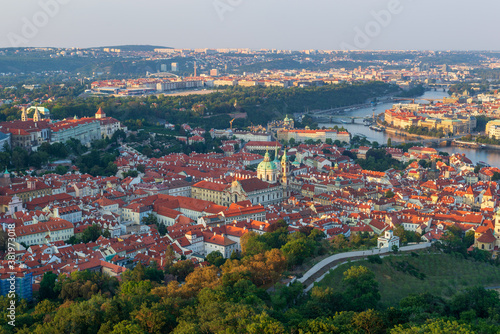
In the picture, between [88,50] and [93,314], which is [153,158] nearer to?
[93,314]

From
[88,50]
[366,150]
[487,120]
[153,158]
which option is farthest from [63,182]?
[88,50]

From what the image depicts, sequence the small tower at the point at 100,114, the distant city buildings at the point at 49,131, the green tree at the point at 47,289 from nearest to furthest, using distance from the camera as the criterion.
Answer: the green tree at the point at 47,289
the distant city buildings at the point at 49,131
the small tower at the point at 100,114

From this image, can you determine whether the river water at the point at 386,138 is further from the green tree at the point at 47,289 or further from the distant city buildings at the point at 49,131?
the green tree at the point at 47,289

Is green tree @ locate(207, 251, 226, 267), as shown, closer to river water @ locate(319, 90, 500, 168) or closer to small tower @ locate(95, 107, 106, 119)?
small tower @ locate(95, 107, 106, 119)

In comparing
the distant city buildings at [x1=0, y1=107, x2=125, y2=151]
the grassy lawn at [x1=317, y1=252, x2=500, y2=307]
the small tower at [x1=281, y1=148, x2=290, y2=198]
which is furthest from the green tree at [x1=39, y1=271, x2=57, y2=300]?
the distant city buildings at [x1=0, y1=107, x2=125, y2=151]

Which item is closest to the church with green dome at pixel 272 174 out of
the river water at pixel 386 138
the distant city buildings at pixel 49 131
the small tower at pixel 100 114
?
→ the distant city buildings at pixel 49 131

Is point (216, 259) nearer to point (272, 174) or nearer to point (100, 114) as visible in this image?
point (272, 174)
